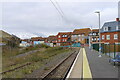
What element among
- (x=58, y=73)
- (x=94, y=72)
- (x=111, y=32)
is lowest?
(x=58, y=73)

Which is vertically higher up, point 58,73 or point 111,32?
point 111,32

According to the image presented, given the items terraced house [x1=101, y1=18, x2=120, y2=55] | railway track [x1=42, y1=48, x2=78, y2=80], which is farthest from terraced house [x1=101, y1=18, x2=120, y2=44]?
railway track [x1=42, y1=48, x2=78, y2=80]

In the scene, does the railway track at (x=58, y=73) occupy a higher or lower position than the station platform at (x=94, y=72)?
lower

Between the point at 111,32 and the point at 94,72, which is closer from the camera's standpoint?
the point at 94,72

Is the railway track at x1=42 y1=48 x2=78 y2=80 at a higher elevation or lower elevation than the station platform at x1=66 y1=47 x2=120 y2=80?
lower

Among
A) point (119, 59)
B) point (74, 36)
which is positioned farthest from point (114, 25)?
point (74, 36)

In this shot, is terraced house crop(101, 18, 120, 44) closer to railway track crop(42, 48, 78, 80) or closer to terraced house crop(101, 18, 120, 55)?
Result: terraced house crop(101, 18, 120, 55)

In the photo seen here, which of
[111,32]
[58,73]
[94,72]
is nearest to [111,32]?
[111,32]

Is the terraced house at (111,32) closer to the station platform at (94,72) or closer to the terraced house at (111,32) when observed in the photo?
the terraced house at (111,32)

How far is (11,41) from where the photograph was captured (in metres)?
45.7

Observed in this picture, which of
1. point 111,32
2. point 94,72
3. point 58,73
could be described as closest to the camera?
point 94,72

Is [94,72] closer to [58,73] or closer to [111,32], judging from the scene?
[58,73]

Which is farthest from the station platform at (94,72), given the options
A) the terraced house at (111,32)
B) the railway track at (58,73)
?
the terraced house at (111,32)

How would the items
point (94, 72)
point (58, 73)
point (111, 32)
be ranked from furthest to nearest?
point (111, 32)
point (58, 73)
point (94, 72)
